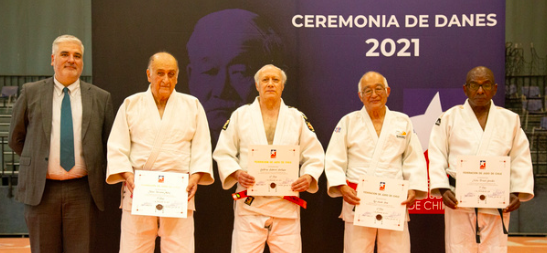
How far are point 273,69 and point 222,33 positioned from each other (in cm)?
100

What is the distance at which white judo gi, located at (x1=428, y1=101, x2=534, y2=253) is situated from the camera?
142 inches

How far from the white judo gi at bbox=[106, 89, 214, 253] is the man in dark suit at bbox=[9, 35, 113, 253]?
0.24m

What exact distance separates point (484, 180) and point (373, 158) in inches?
31.8

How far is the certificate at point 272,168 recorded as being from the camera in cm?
351

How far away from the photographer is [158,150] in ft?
11.5

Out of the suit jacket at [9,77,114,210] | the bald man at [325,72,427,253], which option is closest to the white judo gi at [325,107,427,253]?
the bald man at [325,72,427,253]

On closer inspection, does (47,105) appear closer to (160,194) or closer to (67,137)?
(67,137)

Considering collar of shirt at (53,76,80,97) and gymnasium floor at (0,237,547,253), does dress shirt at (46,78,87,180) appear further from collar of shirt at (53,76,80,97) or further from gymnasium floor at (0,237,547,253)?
gymnasium floor at (0,237,547,253)

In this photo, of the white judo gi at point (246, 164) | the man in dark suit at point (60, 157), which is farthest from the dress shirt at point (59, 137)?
the white judo gi at point (246, 164)

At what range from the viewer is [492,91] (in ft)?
12.2

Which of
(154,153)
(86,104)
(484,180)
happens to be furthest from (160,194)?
(484,180)

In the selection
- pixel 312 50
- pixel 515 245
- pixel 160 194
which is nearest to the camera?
pixel 160 194

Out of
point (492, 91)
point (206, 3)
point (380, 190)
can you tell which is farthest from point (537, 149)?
point (206, 3)

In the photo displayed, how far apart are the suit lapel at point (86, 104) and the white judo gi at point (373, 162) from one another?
6.02 feet
